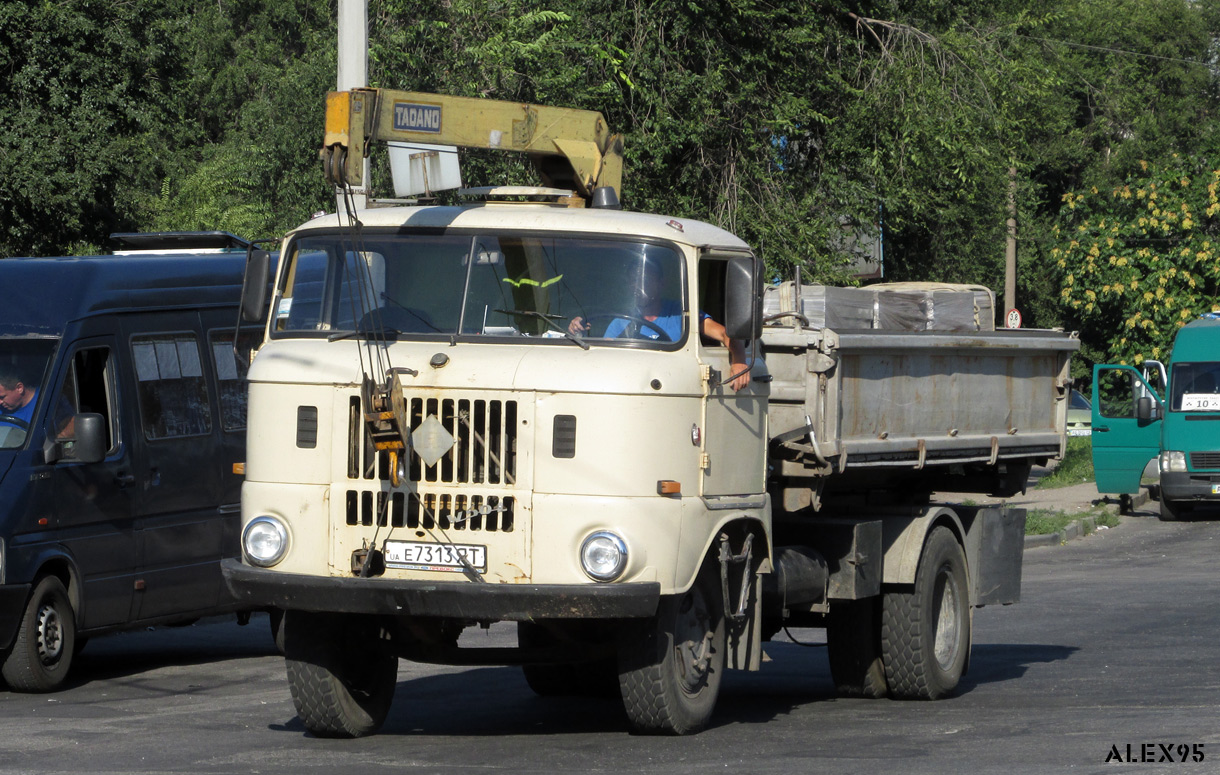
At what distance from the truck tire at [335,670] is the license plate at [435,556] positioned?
774mm

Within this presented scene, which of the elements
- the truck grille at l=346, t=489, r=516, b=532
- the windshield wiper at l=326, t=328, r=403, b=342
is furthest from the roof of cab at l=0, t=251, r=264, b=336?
the truck grille at l=346, t=489, r=516, b=532

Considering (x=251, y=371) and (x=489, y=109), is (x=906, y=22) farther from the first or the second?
(x=251, y=371)

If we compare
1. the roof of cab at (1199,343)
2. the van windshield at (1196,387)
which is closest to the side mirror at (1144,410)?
the van windshield at (1196,387)

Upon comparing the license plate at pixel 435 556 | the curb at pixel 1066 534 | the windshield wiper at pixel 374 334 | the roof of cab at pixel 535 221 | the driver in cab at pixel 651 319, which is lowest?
the curb at pixel 1066 534

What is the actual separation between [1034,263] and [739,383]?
47678mm

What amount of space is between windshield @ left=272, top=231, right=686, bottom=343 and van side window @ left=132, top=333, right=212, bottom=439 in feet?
11.8

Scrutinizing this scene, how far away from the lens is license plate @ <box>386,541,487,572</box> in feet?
24.6

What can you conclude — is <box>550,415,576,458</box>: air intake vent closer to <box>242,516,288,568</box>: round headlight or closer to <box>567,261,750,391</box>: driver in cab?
<box>567,261,750,391</box>: driver in cab

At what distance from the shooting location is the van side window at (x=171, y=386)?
1139cm

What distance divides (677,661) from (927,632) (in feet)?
8.99

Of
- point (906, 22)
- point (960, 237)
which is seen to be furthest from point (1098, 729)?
point (960, 237)

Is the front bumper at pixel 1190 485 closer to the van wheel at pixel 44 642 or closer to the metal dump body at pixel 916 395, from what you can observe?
the metal dump body at pixel 916 395

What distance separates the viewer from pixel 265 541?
7.79 meters

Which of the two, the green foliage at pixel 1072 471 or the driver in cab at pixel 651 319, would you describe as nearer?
the driver in cab at pixel 651 319
